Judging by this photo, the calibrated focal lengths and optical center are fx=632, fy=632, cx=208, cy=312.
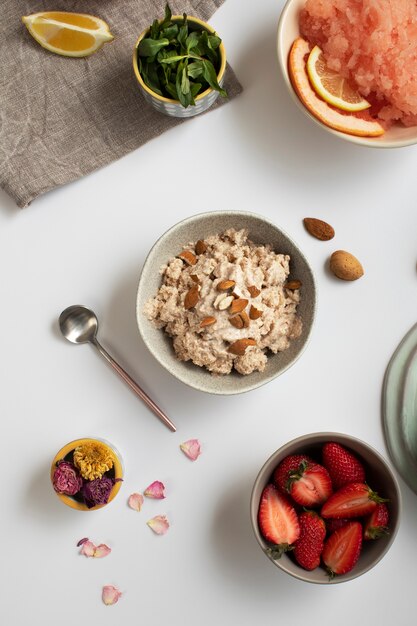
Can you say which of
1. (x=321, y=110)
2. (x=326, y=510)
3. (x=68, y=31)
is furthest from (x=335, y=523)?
(x=68, y=31)

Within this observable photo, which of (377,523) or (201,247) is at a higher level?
(201,247)

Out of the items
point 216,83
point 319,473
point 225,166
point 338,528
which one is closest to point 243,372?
point 319,473

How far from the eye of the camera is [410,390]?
4.96ft

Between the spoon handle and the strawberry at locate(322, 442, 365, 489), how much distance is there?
0.37 metres

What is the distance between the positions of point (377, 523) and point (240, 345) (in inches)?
18.9

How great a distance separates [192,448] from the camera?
5.01 feet

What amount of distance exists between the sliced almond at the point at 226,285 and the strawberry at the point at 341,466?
41cm

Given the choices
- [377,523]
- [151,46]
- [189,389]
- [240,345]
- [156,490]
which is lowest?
[377,523]

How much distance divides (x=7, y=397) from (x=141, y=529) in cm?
46

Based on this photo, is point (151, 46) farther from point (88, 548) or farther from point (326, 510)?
point (88, 548)

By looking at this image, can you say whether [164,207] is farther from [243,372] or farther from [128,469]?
[128,469]

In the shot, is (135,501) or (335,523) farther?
(135,501)

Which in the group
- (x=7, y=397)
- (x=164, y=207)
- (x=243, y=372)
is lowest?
(x=243, y=372)

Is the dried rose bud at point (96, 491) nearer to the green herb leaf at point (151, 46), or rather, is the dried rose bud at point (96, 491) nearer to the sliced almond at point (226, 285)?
the sliced almond at point (226, 285)
